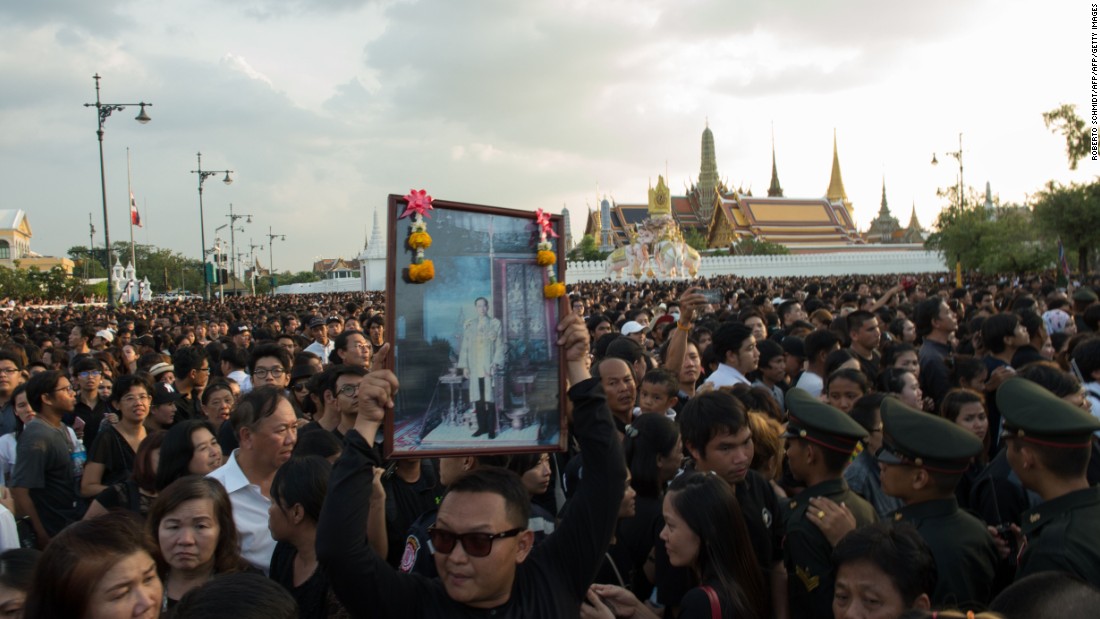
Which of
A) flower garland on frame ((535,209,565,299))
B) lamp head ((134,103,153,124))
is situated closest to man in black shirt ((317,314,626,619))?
flower garland on frame ((535,209,565,299))

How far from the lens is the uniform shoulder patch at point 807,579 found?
314 centimetres

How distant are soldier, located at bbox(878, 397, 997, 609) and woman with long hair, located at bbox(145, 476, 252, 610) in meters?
2.64

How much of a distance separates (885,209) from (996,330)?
4130 inches

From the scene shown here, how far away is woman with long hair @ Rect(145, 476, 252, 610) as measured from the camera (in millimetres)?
3299

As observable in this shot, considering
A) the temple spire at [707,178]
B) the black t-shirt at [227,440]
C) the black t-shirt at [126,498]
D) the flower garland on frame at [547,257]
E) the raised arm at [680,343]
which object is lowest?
the black t-shirt at [126,498]

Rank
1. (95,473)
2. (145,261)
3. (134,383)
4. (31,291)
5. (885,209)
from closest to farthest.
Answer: (95,473), (134,383), (31,291), (145,261), (885,209)

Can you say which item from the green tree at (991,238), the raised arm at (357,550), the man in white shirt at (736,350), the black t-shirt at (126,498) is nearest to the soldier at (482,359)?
the raised arm at (357,550)

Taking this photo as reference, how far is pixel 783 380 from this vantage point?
7168mm

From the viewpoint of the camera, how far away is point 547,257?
2.97 metres

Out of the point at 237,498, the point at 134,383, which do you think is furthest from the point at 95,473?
the point at 237,498

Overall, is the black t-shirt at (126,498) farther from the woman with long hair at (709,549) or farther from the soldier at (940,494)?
the soldier at (940,494)

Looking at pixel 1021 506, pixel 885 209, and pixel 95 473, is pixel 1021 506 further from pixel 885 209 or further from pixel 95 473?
pixel 885 209

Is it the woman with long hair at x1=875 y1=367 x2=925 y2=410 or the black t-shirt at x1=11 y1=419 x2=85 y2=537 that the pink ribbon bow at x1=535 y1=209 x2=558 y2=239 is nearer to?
the woman with long hair at x1=875 y1=367 x2=925 y2=410

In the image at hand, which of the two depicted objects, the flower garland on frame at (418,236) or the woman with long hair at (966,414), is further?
the woman with long hair at (966,414)
